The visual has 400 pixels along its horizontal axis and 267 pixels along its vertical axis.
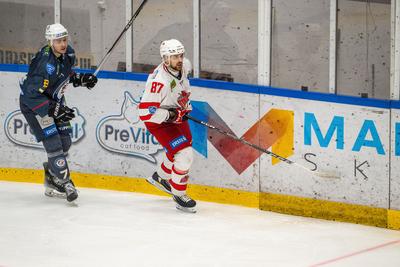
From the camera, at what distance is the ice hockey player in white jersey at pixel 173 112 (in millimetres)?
6676

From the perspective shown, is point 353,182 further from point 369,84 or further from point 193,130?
point 193,130

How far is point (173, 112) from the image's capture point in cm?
668

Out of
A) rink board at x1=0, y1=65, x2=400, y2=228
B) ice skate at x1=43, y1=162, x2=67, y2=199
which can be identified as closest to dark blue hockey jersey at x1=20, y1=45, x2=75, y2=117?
ice skate at x1=43, y1=162, x2=67, y2=199

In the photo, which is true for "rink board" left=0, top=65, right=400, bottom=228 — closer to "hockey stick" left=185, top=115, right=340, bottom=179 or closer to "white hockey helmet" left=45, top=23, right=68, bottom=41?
"hockey stick" left=185, top=115, right=340, bottom=179

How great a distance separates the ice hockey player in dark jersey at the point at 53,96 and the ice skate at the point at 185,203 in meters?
0.71

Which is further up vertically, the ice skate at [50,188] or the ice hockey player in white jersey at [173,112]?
the ice hockey player in white jersey at [173,112]

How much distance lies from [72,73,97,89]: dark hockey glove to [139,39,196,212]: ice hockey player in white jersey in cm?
51

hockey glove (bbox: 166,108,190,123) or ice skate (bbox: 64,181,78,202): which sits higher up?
hockey glove (bbox: 166,108,190,123)

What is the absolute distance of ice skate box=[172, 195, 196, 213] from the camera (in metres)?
6.89

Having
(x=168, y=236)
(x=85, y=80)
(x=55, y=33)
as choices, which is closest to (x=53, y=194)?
(x=85, y=80)

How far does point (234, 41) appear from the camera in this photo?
7227 mm

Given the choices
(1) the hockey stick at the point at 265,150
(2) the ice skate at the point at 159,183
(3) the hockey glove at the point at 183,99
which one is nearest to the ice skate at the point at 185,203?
(2) the ice skate at the point at 159,183

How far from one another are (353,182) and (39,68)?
2225 mm

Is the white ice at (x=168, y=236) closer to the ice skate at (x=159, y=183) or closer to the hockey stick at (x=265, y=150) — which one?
the ice skate at (x=159, y=183)
